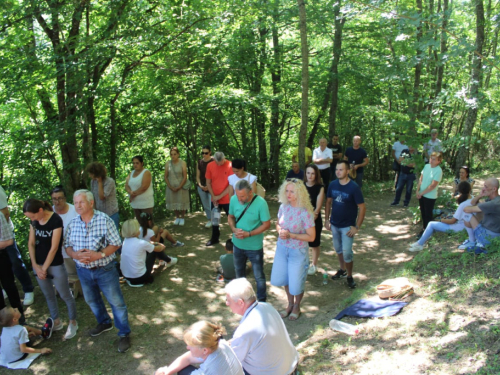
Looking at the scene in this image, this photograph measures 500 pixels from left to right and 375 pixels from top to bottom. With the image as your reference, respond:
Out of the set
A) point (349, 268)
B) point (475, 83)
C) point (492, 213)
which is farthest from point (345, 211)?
point (475, 83)

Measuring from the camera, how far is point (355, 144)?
31.9ft

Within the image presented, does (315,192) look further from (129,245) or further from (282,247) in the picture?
(129,245)

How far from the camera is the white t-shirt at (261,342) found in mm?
2922

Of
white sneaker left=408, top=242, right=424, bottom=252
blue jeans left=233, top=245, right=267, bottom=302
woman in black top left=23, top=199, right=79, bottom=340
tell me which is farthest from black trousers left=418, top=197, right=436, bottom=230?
woman in black top left=23, top=199, right=79, bottom=340

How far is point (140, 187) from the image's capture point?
23.2 ft

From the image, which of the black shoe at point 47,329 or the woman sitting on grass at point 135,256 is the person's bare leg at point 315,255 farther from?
Result: the black shoe at point 47,329

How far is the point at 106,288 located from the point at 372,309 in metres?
3.06

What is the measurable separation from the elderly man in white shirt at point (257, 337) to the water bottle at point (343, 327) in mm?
1224

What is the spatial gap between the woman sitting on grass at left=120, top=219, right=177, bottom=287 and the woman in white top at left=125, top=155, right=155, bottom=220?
1.33m

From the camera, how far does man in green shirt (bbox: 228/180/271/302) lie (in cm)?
465

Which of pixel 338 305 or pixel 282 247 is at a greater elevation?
pixel 282 247

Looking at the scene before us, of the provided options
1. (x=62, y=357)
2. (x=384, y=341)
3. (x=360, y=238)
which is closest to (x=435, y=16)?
(x=384, y=341)

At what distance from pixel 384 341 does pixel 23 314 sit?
4543 mm

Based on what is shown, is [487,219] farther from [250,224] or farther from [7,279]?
[7,279]
